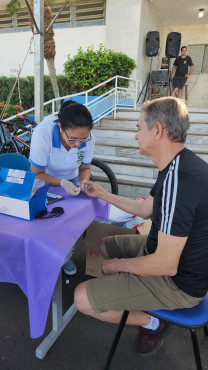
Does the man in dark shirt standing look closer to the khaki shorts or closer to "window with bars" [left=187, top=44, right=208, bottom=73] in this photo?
"window with bars" [left=187, top=44, right=208, bottom=73]

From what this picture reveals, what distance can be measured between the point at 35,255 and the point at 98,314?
491 millimetres

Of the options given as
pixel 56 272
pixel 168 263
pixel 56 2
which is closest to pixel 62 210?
pixel 56 272

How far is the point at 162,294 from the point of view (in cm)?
115

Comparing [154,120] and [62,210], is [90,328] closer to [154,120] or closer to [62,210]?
[62,210]

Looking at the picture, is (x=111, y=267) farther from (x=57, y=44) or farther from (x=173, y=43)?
(x=57, y=44)

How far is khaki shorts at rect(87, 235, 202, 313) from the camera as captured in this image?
3.73 ft

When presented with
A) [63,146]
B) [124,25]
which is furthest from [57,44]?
A: [63,146]

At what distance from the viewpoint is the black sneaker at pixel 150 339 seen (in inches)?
55.2

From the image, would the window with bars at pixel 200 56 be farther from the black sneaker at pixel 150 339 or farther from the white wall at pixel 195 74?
the black sneaker at pixel 150 339

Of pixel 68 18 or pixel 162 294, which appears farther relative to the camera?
pixel 68 18

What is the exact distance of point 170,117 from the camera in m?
1.10

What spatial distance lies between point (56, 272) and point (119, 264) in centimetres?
37

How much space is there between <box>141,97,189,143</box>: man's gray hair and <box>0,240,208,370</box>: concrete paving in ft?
4.30

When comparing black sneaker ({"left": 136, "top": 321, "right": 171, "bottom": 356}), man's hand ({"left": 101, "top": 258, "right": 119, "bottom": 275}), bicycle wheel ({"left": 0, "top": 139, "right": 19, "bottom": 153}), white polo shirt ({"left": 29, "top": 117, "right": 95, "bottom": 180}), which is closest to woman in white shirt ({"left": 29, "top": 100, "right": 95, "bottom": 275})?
white polo shirt ({"left": 29, "top": 117, "right": 95, "bottom": 180})
